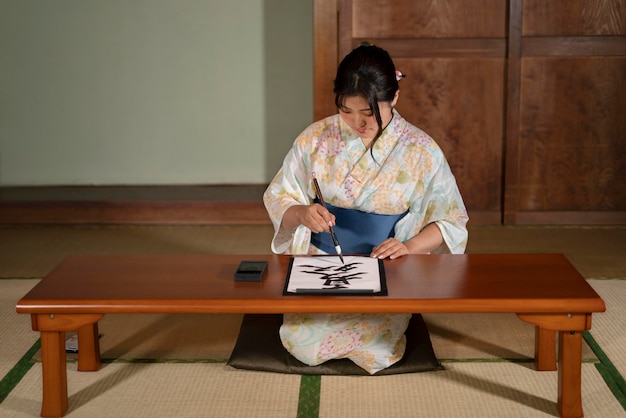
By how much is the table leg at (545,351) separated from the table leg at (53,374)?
4.99ft

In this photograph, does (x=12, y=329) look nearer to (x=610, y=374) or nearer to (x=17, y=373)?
(x=17, y=373)

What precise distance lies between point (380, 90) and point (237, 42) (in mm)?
2879

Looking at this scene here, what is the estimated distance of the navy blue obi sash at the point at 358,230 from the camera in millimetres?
3051

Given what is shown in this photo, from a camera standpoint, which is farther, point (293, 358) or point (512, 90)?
point (512, 90)

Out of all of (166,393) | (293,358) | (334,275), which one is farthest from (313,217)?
(166,393)

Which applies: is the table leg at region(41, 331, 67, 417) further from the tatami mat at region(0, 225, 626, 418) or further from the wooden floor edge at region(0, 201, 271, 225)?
the wooden floor edge at region(0, 201, 271, 225)

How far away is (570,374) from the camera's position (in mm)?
2543

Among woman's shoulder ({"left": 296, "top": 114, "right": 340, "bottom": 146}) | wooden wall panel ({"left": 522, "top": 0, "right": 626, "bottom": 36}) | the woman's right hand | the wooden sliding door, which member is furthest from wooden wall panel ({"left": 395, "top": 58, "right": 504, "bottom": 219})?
the woman's right hand

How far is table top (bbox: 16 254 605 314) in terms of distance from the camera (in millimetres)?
2430

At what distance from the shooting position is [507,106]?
16.2 feet

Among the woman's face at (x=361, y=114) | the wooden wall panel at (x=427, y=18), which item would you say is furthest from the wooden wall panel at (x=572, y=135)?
the woman's face at (x=361, y=114)

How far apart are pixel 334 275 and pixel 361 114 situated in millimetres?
542

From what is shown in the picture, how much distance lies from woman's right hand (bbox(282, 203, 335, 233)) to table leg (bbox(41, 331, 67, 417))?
83 centimetres

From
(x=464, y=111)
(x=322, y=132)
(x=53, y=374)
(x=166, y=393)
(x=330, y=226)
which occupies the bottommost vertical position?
(x=166, y=393)
